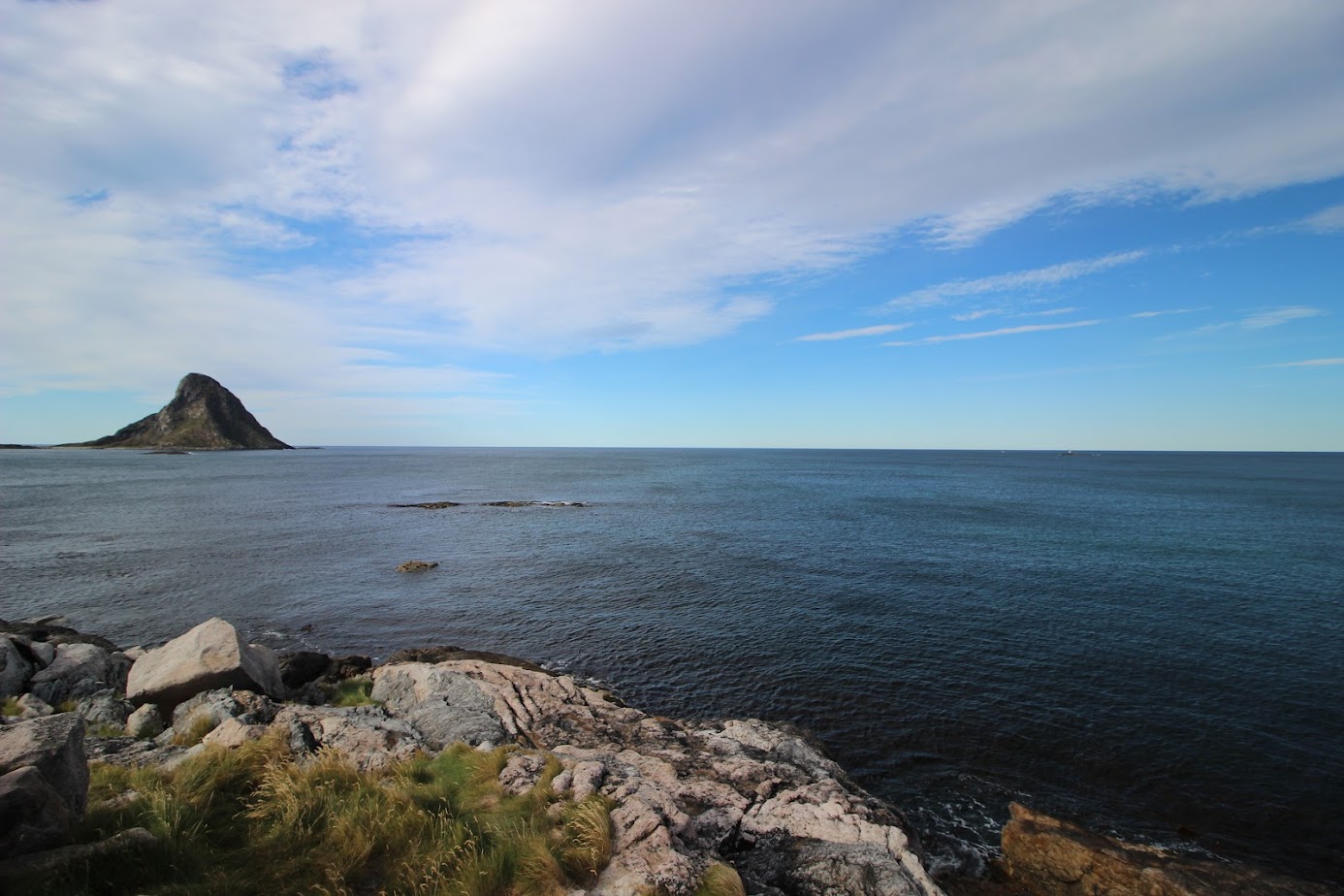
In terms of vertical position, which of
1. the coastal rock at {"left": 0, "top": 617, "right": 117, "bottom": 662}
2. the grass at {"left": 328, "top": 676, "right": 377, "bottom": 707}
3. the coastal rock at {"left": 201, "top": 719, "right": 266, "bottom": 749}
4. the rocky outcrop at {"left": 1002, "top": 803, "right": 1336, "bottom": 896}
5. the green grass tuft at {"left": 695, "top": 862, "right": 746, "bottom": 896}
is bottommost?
the rocky outcrop at {"left": 1002, "top": 803, "right": 1336, "bottom": 896}

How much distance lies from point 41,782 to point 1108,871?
22565mm

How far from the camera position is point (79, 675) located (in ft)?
69.7

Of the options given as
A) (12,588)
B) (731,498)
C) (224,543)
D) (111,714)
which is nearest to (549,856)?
(111,714)

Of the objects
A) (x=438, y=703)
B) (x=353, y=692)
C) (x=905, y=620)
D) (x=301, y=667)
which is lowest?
(x=905, y=620)

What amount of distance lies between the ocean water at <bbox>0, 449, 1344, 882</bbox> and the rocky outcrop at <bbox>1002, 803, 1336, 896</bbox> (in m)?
1.22

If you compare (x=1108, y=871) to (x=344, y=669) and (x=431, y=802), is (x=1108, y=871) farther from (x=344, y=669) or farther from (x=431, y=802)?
(x=344, y=669)

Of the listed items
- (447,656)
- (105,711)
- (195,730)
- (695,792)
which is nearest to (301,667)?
(447,656)

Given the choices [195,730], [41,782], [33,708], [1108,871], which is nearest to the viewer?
[41,782]

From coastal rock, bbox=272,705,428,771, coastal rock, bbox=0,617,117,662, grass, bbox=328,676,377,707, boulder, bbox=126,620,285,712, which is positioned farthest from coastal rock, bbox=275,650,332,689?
coastal rock, bbox=0,617,117,662

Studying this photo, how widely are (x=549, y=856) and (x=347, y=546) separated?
58141 millimetres

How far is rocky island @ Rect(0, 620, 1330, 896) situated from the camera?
9.63 m

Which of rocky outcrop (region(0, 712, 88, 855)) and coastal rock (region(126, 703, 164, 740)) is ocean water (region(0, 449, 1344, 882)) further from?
rocky outcrop (region(0, 712, 88, 855))

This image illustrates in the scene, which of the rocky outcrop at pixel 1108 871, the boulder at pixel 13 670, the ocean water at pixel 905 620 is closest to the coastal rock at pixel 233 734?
the boulder at pixel 13 670

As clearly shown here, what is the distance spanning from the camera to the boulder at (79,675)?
20.1 metres
